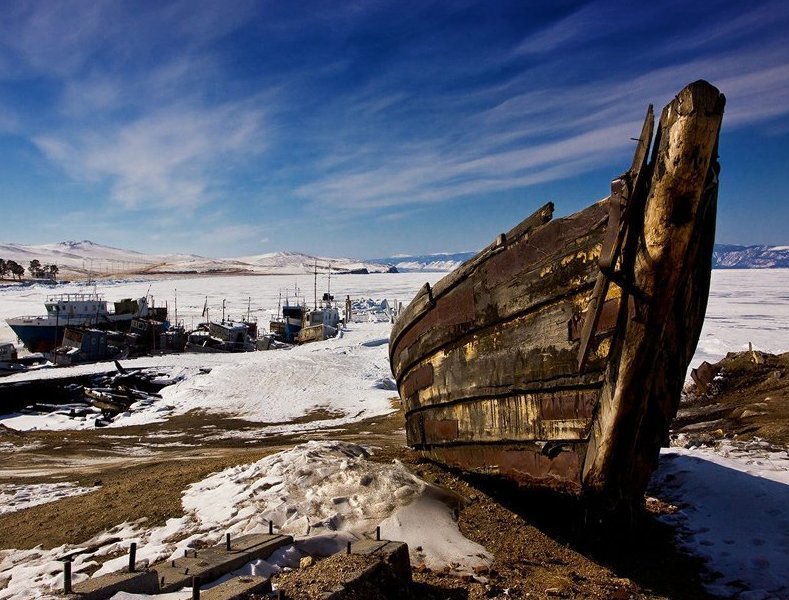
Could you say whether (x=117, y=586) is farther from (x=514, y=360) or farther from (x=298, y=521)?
(x=514, y=360)

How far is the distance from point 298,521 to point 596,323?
3334 mm

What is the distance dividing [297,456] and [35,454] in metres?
10.4

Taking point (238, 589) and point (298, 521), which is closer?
point (238, 589)

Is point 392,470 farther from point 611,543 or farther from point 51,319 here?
point 51,319

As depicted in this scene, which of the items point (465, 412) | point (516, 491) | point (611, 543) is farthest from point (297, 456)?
point (611, 543)

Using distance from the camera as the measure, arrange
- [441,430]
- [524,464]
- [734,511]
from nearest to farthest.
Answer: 1. [524,464]
2. [734,511]
3. [441,430]

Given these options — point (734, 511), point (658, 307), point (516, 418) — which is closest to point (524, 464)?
point (516, 418)

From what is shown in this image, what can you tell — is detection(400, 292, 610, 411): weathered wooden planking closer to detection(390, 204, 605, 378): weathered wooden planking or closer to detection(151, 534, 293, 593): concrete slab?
detection(390, 204, 605, 378): weathered wooden planking

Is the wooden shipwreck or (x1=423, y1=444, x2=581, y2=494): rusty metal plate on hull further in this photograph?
(x1=423, y1=444, x2=581, y2=494): rusty metal plate on hull

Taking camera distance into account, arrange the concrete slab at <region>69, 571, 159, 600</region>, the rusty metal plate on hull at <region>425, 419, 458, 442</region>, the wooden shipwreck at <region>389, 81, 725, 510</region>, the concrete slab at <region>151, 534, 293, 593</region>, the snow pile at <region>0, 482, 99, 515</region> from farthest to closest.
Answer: the snow pile at <region>0, 482, 99, 515</region>
the rusty metal plate on hull at <region>425, 419, 458, 442</region>
the wooden shipwreck at <region>389, 81, 725, 510</region>
the concrete slab at <region>151, 534, 293, 593</region>
the concrete slab at <region>69, 571, 159, 600</region>

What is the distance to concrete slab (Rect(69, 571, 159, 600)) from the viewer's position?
10.6 ft

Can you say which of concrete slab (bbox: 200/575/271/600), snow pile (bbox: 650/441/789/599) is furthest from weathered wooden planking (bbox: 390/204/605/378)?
concrete slab (bbox: 200/575/271/600)

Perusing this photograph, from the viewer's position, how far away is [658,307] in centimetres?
398

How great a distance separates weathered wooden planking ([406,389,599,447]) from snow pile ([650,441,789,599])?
5.97 feet
